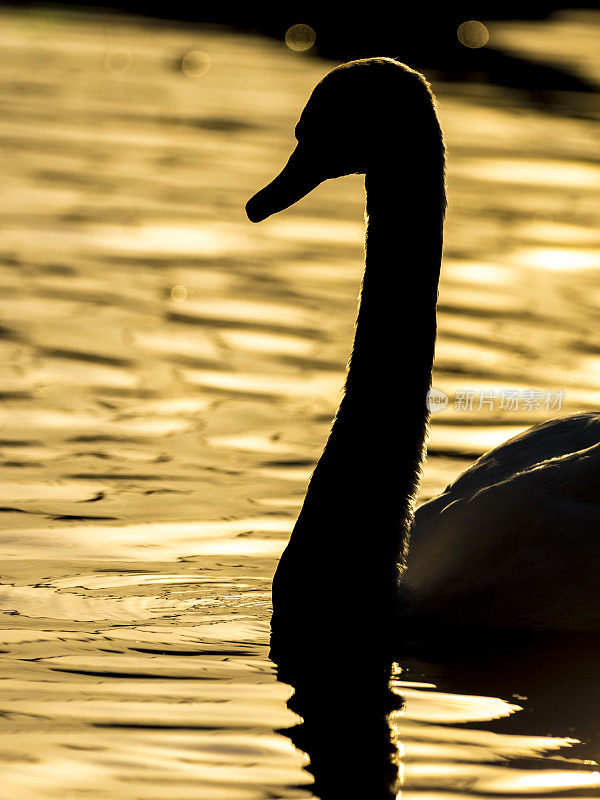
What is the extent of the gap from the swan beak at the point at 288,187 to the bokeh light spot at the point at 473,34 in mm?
15638

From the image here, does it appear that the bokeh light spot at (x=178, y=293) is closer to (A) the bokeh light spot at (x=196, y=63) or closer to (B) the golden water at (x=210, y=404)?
(B) the golden water at (x=210, y=404)

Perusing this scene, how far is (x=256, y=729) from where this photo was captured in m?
5.02

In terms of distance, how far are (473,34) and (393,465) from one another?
55.6 feet

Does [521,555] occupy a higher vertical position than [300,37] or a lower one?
lower

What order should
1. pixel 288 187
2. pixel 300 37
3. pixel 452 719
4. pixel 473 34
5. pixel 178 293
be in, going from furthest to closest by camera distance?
1. pixel 473 34
2. pixel 300 37
3. pixel 178 293
4. pixel 288 187
5. pixel 452 719

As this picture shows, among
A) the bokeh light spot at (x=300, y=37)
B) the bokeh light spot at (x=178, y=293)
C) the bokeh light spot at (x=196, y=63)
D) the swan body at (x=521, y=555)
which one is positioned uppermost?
the bokeh light spot at (x=300, y=37)

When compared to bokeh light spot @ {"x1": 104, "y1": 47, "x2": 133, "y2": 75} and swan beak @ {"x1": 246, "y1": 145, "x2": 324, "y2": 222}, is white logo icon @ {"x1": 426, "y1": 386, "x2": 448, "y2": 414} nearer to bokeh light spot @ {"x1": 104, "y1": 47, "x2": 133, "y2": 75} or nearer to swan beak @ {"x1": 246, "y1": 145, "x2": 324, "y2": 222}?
swan beak @ {"x1": 246, "y1": 145, "x2": 324, "y2": 222}

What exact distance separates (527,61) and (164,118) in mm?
5513

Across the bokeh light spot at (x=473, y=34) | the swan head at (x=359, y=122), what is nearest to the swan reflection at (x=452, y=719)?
the swan head at (x=359, y=122)

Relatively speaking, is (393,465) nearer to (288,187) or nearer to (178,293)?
(288,187)

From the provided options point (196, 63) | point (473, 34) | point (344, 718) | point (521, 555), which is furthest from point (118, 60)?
point (344, 718)

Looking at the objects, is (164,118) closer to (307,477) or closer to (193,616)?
(307,477)

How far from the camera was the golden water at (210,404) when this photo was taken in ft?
16.3

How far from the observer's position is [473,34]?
22062mm
